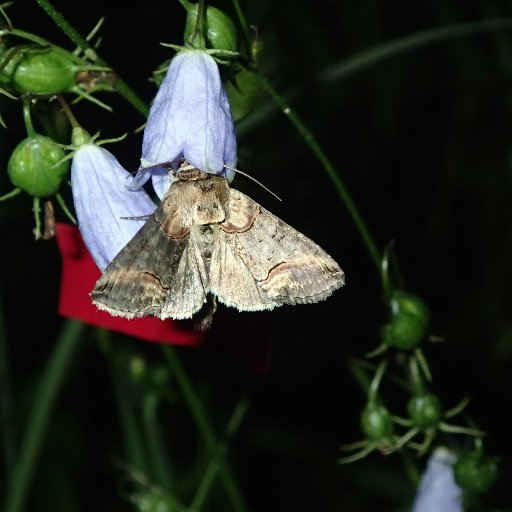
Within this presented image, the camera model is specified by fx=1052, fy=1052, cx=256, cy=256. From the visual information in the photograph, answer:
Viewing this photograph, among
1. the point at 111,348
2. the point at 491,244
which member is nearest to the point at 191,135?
the point at 111,348

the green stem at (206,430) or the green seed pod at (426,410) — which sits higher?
the green seed pod at (426,410)

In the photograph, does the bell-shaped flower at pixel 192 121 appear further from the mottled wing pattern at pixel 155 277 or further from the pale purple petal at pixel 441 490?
the pale purple petal at pixel 441 490

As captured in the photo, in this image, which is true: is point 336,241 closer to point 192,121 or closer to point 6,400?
point 6,400

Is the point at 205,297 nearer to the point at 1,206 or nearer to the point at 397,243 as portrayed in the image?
the point at 1,206

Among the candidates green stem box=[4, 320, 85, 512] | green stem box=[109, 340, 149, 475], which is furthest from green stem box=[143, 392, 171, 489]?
green stem box=[4, 320, 85, 512]

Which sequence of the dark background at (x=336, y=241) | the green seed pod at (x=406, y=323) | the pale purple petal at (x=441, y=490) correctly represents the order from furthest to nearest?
the dark background at (x=336, y=241) < the pale purple petal at (x=441, y=490) < the green seed pod at (x=406, y=323)

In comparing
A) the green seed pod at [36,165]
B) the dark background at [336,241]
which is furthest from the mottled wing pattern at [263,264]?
the dark background at [336,241]
